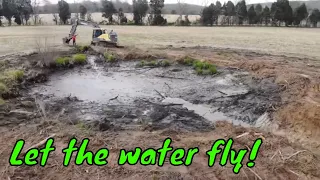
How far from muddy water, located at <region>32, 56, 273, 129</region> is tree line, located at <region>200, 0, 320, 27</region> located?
37.2 metres

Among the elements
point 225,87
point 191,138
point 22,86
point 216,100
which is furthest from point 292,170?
point 22,86

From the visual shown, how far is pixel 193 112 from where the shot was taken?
357 inches

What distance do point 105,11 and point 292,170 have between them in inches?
2005

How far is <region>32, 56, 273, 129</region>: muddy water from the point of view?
8.66 metres

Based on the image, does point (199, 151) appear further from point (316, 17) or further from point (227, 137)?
point (316, 17)

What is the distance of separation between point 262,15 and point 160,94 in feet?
145

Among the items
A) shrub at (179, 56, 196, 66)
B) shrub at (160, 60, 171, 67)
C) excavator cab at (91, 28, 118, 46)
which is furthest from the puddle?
excavator cab at (91, 28, 118, 46)

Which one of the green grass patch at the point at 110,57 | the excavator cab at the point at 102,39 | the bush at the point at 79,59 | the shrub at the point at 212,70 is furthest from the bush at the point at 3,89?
the excavator cab at the point at 102,39

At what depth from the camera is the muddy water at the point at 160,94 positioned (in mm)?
8664

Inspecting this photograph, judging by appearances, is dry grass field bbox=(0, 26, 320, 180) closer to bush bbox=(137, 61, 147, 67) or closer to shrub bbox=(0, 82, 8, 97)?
shrub bbox=(0, 82, 8, 97)

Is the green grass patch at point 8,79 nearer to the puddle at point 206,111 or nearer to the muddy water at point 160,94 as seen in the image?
the muddy water at point 160,94

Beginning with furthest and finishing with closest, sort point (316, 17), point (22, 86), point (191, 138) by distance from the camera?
point (316, 17)
point (22, 86)
point (191, 138)

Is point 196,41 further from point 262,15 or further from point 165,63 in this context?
point 262,15

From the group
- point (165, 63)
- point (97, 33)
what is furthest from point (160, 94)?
point (97, 33)
